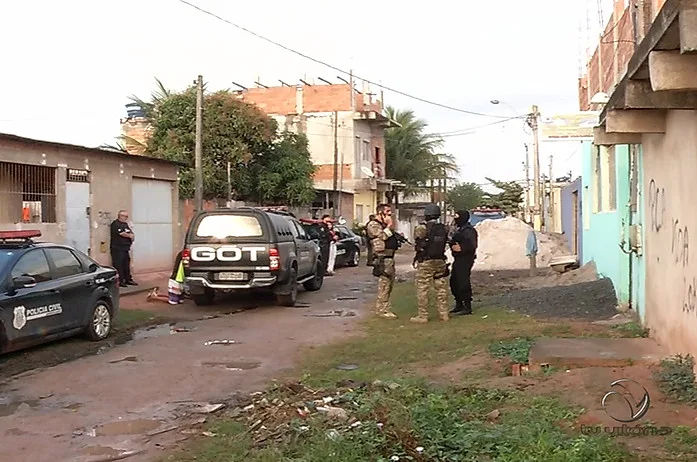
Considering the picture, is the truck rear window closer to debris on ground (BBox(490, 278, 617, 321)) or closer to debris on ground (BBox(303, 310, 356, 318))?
debris on ground (BBox(303, 310, 356, 318))

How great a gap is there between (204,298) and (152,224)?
20.1 ft

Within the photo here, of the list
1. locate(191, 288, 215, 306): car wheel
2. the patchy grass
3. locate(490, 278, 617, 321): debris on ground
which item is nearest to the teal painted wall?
locate(490, 278, 617, 321): debris on ground

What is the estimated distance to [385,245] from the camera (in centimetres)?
1372

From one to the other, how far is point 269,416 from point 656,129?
5.49 m

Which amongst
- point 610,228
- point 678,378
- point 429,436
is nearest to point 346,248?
point 610,228

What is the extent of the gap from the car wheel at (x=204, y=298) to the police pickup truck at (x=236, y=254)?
289mm

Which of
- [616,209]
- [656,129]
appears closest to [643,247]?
[656,129]

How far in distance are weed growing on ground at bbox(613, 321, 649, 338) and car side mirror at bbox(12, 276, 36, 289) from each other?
291 inches

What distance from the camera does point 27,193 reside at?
16984 millimetres

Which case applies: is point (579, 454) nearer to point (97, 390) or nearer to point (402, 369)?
point (402, 369)

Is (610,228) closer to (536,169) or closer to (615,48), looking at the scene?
(615,48)

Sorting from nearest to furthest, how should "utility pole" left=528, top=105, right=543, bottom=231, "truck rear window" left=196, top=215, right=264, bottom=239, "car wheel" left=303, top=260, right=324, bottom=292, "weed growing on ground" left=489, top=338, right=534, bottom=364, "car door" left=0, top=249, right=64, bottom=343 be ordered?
"weed growing on ground" left=489, top=338, right=534, bottom=364 < "car door" left=0, top=249, right=64, bottom=343 < "truck rear window" left=196, top=215, right=264, bottom=239 < "car wheel" left=303, top=260, right=324, bottom=292 < "utility pole" left=528, top=105, right=543, bottom=231

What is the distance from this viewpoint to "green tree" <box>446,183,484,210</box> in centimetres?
7238

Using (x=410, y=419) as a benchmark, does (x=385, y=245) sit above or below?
above
